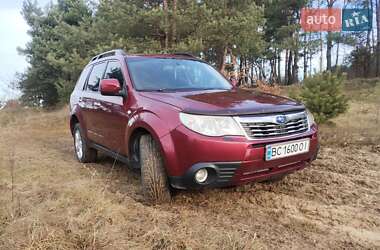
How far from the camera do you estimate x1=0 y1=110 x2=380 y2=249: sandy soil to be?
268 centimetres

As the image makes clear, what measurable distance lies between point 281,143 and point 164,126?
1043 mm

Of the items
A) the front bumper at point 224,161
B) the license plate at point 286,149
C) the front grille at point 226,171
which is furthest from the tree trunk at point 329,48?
the front grille at point 226,171

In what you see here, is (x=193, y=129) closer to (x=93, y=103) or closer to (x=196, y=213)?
(x=196, y=213)

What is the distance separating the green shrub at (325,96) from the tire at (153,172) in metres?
5.69

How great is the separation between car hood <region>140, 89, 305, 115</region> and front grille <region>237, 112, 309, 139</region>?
0.18 ft

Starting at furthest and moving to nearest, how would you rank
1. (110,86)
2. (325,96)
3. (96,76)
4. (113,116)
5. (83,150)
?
(325,96) → (83,150) → (96,76) → (113,116) → (110,86)

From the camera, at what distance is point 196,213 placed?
337 cm

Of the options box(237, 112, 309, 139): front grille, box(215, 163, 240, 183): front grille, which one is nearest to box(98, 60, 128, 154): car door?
box(215, 163, 240, 183): front grille

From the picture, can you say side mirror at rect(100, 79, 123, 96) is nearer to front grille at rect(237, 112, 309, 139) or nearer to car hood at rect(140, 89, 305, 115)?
car hood at rect(140, 89, 305, 115)

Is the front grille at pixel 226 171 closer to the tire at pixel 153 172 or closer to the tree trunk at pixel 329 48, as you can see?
the tire at pixel 153 172

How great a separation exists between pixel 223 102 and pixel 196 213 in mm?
1037

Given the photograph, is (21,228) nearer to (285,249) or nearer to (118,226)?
(118,226)

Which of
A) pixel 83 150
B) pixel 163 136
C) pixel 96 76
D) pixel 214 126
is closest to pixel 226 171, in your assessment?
pixel 214 126

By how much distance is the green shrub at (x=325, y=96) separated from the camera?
8281 millimetres
